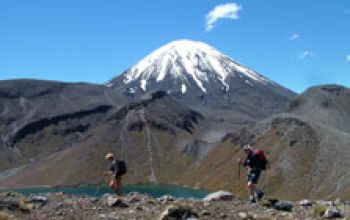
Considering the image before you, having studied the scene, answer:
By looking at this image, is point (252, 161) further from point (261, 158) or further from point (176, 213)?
point (176, 213)

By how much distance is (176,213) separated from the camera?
1912cm

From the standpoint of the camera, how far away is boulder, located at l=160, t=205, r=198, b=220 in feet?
62.5

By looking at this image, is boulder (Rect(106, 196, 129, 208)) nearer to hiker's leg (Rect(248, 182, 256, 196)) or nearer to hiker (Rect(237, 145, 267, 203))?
hiker's leg (Rect(248, 182, 256, 196))

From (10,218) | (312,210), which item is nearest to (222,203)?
(312,210)

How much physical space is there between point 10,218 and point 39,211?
2.89 metres

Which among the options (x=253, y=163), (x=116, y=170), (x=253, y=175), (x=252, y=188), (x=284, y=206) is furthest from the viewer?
(x=116, y=170)

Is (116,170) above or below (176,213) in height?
above

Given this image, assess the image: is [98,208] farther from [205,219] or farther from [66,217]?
[205,219]

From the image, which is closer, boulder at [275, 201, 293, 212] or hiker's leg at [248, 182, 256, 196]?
boulder at [275, 201, 293, 212]

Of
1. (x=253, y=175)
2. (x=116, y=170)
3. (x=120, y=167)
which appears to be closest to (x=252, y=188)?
(x=253, y=175)

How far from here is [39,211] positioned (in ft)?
72.9

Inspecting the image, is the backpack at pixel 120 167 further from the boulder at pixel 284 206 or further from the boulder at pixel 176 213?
the boulder at pixel 176 213

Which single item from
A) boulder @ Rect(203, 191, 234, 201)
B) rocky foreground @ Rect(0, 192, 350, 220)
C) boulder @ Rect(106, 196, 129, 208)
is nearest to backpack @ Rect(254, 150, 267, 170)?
rocky foreground @ Rect(0, 192, 350, 220)

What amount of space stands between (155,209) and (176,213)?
123 inches
